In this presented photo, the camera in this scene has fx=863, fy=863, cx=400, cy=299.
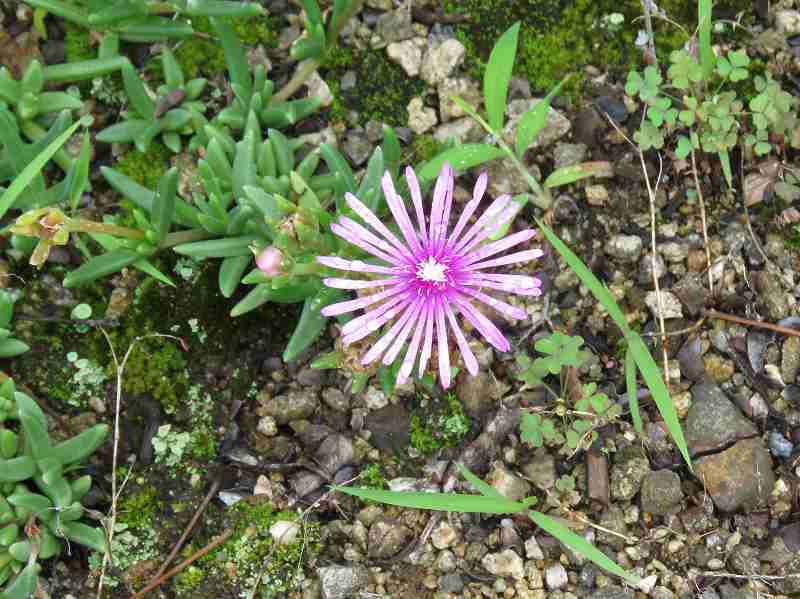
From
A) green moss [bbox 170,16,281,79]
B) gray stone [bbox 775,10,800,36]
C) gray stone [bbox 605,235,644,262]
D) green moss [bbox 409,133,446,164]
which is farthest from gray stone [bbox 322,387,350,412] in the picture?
gray stone [bbox 775,10,800,36]

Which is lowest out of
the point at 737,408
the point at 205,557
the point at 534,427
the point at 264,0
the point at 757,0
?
the point at 205,557

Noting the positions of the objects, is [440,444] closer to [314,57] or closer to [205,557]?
[205,557]

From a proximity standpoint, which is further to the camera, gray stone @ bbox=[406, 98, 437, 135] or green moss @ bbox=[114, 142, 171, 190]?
gray stone @ bbox=[406, 98, 437, 135]

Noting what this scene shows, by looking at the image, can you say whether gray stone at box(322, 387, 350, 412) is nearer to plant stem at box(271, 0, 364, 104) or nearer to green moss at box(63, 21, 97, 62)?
plant stem at box(271, 0, 364, 104)

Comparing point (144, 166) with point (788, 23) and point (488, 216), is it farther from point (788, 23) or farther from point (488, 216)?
point (788, 23)

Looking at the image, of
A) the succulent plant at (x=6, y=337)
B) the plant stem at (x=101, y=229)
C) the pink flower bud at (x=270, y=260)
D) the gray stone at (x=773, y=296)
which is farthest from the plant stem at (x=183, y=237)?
the gray stone at (x=773, y=296)

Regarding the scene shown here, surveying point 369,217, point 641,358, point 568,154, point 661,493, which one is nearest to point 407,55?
point 568,154

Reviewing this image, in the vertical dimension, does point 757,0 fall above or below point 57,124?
above

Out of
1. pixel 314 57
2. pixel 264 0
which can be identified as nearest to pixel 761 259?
pixel 314 57
